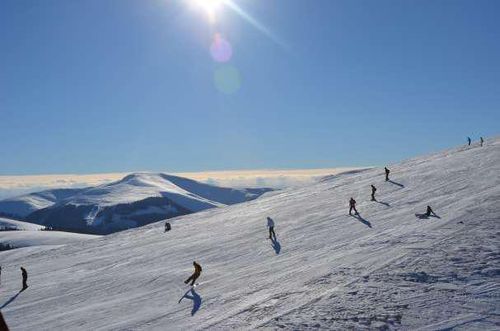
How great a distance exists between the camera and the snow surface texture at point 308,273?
1761cm

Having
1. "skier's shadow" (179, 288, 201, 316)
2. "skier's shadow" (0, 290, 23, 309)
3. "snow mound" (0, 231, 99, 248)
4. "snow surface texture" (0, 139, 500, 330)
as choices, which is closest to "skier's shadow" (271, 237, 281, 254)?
"snow surface texture" (0, 139, 500, 330)

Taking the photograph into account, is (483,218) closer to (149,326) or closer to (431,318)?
(431,318)

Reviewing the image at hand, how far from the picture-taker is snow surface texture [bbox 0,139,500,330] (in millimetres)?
17609

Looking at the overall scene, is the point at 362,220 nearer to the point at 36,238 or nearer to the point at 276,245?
the point at 276,245

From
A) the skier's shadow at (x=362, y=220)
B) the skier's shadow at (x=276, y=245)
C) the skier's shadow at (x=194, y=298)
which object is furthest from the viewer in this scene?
the skier's shadow at (x=362, y=220)

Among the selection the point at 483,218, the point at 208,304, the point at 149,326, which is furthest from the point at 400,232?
the point at 149,326

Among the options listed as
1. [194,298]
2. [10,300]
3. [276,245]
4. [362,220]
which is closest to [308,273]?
[194,298]

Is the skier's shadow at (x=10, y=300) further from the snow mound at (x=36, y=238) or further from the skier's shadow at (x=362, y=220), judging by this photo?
the snow mound at (x=36, y=238)

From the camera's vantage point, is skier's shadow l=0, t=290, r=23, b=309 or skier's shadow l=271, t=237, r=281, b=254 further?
skier's shadow l=271, t=237, r=281, b=254

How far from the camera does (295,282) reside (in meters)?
22.3

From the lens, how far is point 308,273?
23469 mm

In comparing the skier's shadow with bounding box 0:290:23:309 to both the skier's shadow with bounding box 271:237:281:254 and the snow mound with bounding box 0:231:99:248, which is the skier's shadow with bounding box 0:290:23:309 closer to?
the skier's shadow with bounding box 271:237:281:254

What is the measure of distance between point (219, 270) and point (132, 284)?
5192mm

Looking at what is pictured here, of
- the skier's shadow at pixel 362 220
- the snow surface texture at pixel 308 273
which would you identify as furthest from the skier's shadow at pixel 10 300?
the skier's shadow at pixel 362 220
